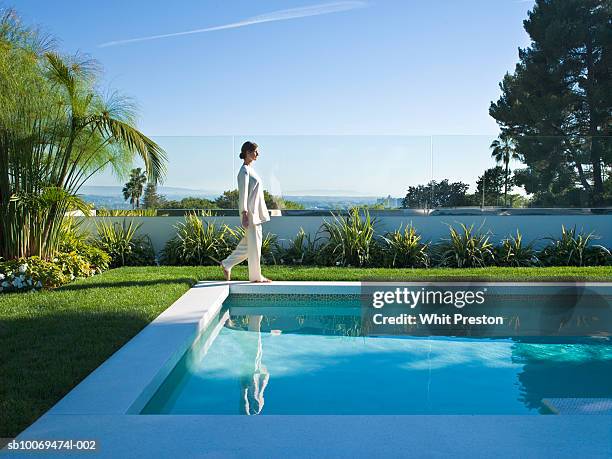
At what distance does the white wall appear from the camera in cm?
991

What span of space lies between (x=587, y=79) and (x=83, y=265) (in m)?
17.4

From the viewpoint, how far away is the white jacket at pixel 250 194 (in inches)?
274

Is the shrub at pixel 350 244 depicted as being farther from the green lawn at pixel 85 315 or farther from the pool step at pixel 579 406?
the pool step at pixel 579 406

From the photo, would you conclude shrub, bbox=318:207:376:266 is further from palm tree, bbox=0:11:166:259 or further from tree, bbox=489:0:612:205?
tree, bbox=489:0:612:205

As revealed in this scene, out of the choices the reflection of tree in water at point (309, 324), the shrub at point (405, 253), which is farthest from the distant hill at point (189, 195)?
the reflection of tree in water at point (309, 324)

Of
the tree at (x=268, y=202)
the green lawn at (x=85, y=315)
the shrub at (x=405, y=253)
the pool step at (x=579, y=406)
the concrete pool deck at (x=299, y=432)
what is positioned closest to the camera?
the concrete pool deck at (x=299, y=432)

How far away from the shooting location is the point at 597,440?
8.62 ft

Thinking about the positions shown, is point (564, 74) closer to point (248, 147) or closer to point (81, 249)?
point (248, 147)

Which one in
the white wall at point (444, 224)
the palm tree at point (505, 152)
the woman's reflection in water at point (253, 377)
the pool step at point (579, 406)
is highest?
the palm tree at point (505, 152)

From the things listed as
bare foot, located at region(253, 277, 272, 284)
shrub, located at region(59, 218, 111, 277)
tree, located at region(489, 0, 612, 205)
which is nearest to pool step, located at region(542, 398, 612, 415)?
bare foot, located at region(253, 277, 272, 284)

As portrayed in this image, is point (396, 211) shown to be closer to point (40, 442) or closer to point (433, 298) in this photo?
point (433, 298)

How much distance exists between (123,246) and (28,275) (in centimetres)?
266

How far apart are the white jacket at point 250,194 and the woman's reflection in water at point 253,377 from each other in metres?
1.74

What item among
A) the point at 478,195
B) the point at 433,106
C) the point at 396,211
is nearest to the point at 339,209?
the point at 396,211
